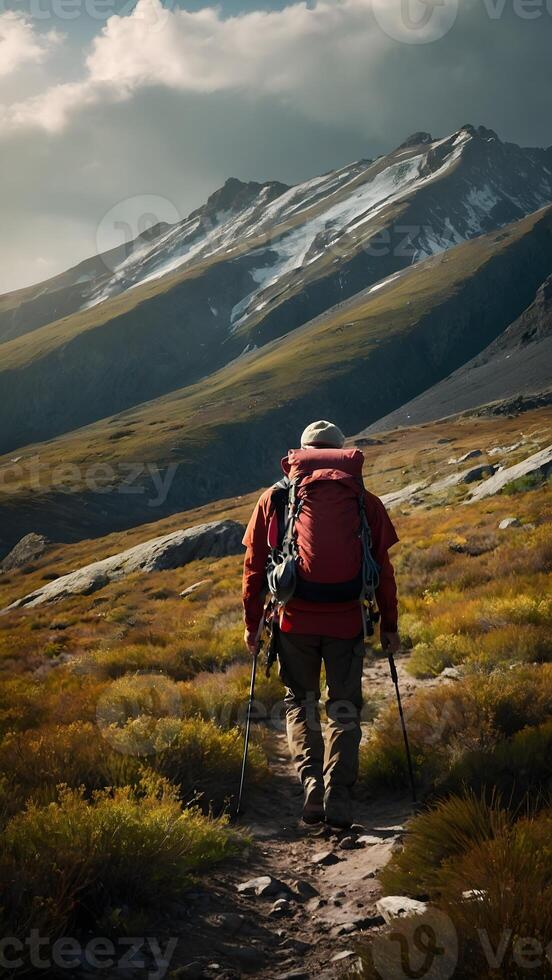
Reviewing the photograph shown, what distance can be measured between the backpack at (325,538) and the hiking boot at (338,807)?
5.01 ft

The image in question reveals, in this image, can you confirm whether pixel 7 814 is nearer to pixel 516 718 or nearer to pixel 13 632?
pixel 516 718

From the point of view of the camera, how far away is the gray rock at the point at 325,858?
528 cm

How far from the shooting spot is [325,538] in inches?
236

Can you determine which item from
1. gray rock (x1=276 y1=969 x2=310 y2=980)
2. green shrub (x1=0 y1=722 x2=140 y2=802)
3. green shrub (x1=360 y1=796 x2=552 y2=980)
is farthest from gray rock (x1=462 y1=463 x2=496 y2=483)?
gray rock (x1=276 y1=969 x2=310 y2=980)

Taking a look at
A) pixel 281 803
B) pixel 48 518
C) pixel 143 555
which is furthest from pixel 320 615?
pixel 48 518

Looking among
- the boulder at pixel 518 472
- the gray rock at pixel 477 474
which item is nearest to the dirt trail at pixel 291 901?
the boulder at pixel 518 472

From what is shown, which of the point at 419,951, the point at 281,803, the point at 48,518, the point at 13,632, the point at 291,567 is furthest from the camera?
the point at 48,518

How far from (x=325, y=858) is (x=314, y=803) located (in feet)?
2.12

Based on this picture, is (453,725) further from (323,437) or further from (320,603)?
(323,437)

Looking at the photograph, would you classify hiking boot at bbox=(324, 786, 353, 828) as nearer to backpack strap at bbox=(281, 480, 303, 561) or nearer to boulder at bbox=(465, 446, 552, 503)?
backpack strap at bbox=(281, 480, 303, 561)

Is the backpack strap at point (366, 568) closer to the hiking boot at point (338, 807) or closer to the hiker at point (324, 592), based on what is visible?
the hiker at point (324, 592)

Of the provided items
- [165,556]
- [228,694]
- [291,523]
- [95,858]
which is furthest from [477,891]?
[165,556]

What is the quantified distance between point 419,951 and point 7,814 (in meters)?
2.90

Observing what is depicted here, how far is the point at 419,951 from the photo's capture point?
10.5 feet
